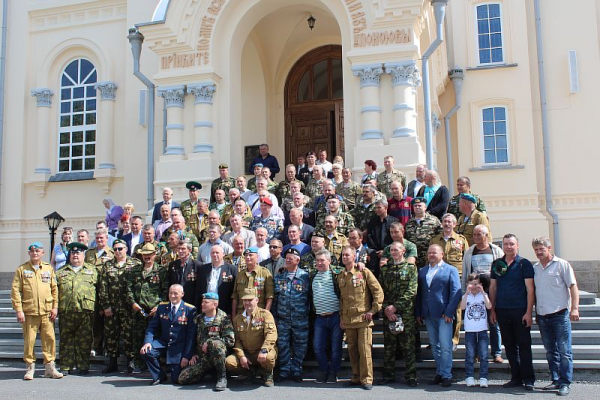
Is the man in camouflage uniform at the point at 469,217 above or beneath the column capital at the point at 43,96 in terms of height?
beneath

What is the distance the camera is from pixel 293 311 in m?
7.94

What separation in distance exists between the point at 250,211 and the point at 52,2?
1066 cm

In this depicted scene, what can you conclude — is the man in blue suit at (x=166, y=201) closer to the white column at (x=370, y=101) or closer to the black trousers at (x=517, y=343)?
the white column at (x=370, y=101)

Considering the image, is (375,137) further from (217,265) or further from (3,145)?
(3,145)

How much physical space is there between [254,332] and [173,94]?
703cm

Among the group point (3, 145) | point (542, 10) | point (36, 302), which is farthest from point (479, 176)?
point (3, 145)

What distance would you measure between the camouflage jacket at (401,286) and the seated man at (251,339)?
1.47 metres

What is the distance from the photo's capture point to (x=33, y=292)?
8.51 metres

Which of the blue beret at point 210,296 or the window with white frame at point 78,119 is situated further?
the window with white frame at point 78,119

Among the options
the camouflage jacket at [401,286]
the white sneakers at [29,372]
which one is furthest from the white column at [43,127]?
the camouflage jacket at [401,286]

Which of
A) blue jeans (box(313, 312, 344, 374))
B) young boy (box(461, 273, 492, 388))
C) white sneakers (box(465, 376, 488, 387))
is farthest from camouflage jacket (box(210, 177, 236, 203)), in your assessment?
white sneakers (box(465, 376, 488, 387))

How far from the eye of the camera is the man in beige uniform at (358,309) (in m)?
7.48

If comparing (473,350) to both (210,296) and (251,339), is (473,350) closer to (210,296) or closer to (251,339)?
(251,339)

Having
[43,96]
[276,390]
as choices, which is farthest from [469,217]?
[43,96]
